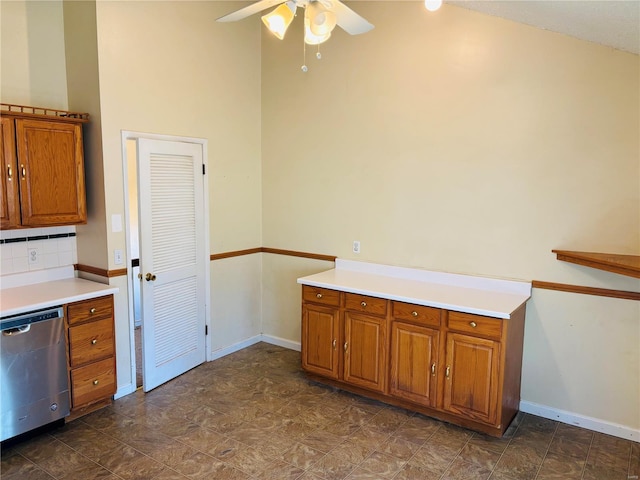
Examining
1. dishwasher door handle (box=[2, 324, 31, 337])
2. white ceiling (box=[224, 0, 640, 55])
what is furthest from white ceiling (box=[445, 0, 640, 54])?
dishwasher door handle (box=[2, 324, 31, 337])

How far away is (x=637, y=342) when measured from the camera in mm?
2924

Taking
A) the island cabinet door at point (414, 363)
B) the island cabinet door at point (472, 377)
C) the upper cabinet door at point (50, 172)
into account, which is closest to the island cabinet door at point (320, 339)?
the island cabinet door at point (414, 363)

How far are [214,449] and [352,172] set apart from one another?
251 cm

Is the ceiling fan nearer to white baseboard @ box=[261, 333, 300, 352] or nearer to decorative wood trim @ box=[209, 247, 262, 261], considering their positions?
decorative wood trim @ box=[209, 247, 262, 261]

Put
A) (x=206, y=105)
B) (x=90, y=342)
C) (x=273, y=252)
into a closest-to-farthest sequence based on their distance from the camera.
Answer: (x=90, y=342)
(x=206, y=105)
(x=273, y=252)

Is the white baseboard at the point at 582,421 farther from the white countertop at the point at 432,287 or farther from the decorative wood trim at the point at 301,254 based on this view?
the decorative wood trim at the point at 301,254

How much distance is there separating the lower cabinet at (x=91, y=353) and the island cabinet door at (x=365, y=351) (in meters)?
1.81

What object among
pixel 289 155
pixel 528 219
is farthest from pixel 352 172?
pixel 528 219

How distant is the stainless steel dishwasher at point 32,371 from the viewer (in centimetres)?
274

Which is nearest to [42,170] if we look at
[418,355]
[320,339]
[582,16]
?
[320,339]

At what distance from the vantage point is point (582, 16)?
239cm

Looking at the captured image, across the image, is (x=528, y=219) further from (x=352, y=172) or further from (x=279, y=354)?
(x=279, y=354)

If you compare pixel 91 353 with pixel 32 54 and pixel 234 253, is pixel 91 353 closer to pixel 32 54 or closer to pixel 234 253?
pixel 234 253

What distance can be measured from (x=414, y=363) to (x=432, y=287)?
63 centimetres
